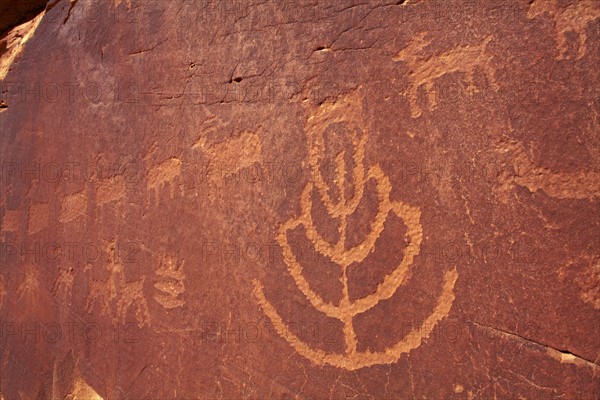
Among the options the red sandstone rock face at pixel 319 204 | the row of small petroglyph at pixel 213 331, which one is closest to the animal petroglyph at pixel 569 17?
the red sandstone rock face at pixel 319 204

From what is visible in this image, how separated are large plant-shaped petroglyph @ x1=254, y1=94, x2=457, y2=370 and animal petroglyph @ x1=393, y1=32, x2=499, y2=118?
139 mm

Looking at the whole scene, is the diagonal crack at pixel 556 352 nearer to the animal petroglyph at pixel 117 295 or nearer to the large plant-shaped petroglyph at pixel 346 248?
the large plant-shaped petroglyph at pixel 346 248

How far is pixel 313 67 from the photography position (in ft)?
4.28

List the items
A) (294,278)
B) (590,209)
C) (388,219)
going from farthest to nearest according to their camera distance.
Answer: (294,278), (388,219), (590,209)

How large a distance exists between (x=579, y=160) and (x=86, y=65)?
160cm

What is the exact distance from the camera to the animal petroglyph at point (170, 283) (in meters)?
1.48

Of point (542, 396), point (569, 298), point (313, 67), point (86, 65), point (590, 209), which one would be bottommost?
point (542, 396)

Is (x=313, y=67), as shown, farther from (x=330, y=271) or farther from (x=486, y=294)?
(x=486, y=294)

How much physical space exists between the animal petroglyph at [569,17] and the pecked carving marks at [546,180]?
8.3 inches

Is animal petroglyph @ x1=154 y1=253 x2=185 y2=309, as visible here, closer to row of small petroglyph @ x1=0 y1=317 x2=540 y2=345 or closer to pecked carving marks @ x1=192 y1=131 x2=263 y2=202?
Result: row of small petroglyph @ x1=0 y1=317 x2=540 y2=345

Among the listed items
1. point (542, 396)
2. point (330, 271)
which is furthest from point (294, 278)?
point (542, 396)

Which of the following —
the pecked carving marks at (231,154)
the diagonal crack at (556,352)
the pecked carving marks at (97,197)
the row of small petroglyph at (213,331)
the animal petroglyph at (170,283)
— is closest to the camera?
the diagonal crack at (556,352)

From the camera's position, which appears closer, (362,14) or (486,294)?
(486,294)

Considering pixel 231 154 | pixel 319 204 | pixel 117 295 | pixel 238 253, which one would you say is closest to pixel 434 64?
pixel 319 204
